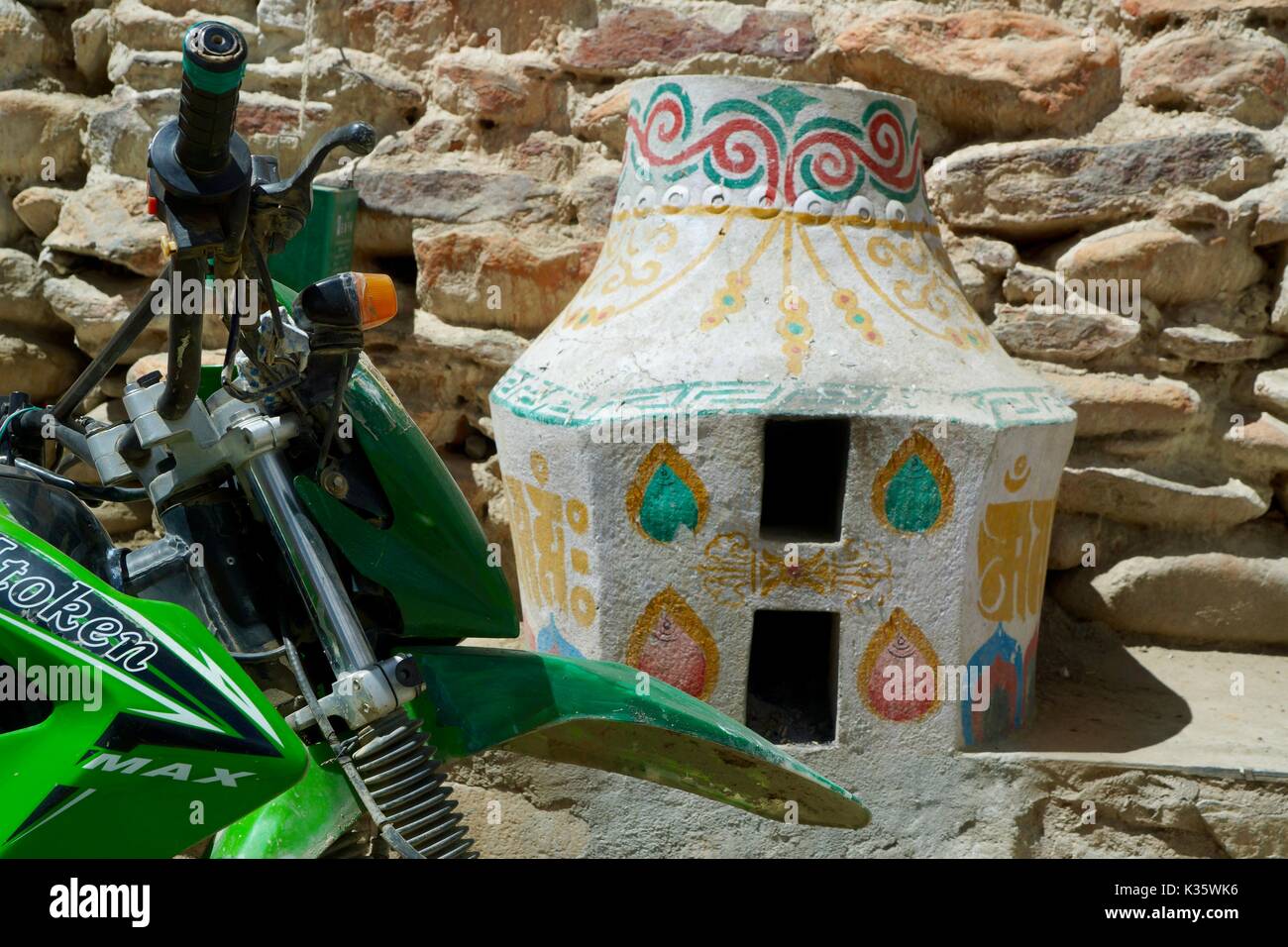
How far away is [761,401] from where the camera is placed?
2.96m

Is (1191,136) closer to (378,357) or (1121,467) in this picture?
(1121,467)

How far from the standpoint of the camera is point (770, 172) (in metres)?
3.21

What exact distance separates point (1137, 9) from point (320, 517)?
3.34 meters

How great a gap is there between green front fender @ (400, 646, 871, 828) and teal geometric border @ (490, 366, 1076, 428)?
1114 mm

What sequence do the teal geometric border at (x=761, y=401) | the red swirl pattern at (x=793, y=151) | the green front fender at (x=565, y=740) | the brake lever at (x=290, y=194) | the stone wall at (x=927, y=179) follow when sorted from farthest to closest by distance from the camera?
the stone wall at (x=927, y=179), the red swirl pattern at (x=793, y=151), the teal geometric border at (x=761, y=401), the green front fender at (x=565, y=740), the brake lever at (x=290, y=194)

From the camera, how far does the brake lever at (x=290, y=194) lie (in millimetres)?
1510

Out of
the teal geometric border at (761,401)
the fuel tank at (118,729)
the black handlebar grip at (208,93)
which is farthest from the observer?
the teal geometric border at (761,401)

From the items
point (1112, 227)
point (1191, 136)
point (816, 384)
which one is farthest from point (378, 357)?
point (1191, 136)

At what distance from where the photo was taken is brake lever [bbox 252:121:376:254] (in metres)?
1.51

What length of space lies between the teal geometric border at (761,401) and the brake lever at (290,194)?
1.46 meters

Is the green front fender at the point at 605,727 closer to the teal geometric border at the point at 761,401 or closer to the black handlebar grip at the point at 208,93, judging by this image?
the black handlebar grip at the point at 208,93

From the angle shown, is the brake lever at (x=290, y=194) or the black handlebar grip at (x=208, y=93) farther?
the brake lever at (x=290, y=194)

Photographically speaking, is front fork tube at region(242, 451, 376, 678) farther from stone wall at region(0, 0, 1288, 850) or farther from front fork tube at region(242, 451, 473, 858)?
stone wall at region(0, 0, 1288, 850)

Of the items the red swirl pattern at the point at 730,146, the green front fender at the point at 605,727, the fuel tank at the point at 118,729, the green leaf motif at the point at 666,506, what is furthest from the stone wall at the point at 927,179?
the fuel tank at the point at 118,729
